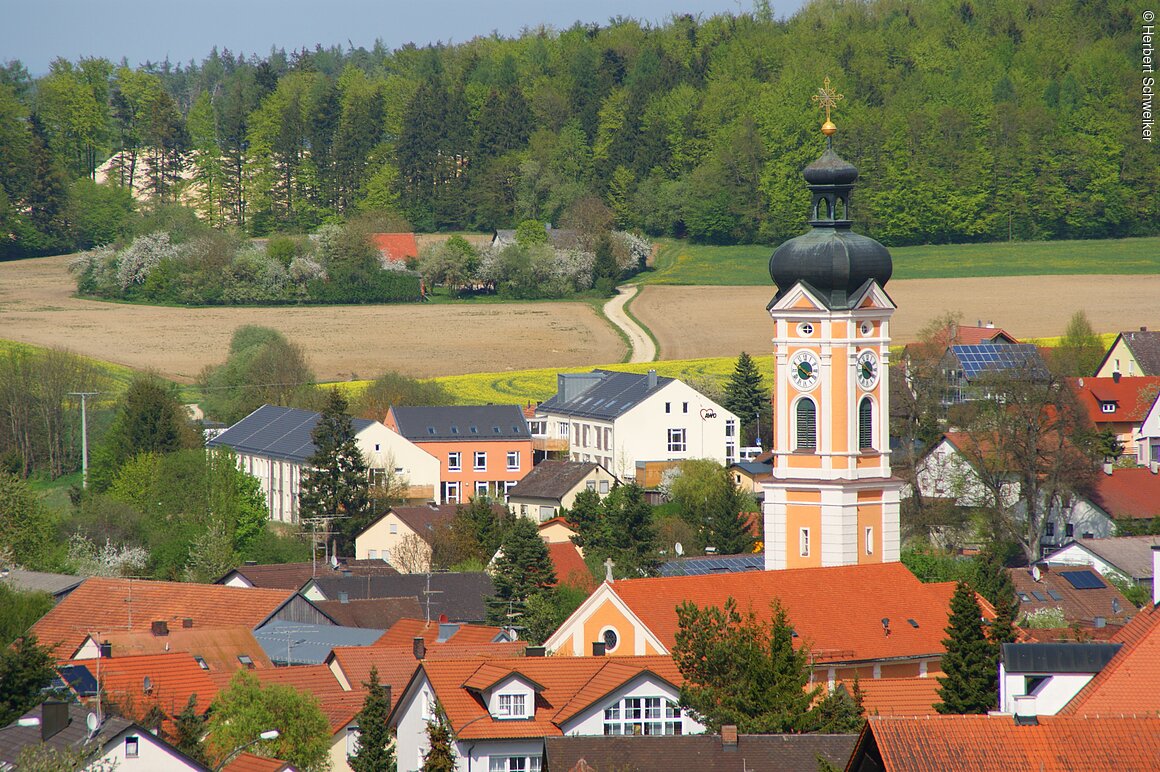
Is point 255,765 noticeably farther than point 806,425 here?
No

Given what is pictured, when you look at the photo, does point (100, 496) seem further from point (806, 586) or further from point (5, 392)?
point (806, 586)

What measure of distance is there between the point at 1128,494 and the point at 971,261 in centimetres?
4779

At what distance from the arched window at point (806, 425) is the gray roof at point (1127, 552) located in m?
11.6

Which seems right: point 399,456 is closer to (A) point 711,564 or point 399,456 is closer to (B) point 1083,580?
(A) point 711,564

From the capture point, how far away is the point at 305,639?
4781 cm

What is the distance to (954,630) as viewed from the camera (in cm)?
3294

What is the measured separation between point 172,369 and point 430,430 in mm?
14827

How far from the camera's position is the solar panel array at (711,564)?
2066 inches

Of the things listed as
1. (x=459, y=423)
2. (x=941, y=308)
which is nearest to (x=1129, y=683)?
(x=459, y=423)

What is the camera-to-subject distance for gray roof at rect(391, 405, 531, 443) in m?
78.4

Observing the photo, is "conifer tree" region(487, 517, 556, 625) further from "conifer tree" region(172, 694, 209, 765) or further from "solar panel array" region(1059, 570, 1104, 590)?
"conifer tree" region(172, 694, 209, 765)

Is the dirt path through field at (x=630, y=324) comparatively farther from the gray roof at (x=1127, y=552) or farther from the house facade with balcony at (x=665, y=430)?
the gray roof at (x=1127, y=552)

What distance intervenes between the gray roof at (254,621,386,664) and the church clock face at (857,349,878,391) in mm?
9954

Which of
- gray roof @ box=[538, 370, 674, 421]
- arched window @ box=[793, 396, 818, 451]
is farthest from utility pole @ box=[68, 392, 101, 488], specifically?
arched window @ box=[793, 396, 818, 451]
